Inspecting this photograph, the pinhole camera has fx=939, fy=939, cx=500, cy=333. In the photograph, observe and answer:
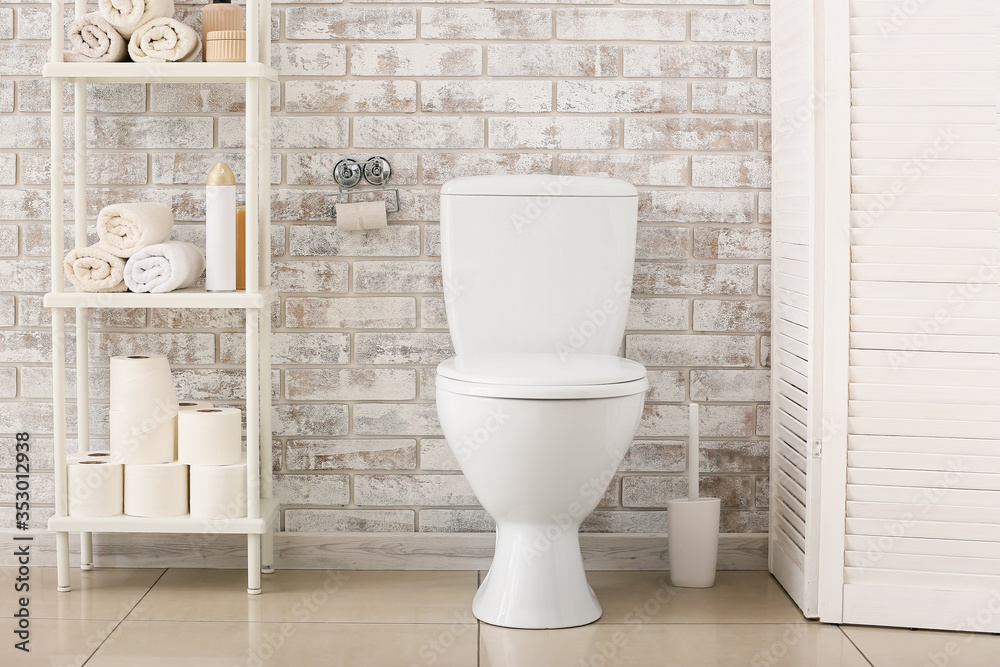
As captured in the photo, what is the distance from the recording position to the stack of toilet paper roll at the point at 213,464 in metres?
1.84

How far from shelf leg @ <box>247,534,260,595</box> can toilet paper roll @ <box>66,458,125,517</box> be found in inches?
11.2

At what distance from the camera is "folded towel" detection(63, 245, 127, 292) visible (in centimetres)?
178

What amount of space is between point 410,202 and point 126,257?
585 mm

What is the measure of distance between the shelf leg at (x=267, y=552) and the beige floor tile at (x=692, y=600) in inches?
26.9

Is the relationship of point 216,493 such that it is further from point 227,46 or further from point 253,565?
point 227,46

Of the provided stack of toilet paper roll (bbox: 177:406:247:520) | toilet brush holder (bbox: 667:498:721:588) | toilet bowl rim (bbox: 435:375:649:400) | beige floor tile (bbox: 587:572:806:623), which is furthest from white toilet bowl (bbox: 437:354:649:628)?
stack of toilet paper roll (bbox: 177:406:247:520)

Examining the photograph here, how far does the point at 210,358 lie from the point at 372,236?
1.45 feet

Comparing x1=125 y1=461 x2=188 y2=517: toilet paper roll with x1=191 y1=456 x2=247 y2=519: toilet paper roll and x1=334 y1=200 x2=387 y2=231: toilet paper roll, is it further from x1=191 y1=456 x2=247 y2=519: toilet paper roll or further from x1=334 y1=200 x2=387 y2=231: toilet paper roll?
x1=334 y1=200 x2=387 y2=231: toilet paper roll

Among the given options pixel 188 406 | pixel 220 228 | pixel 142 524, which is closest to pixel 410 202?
pixel 220 228

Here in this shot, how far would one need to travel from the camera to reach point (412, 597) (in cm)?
189

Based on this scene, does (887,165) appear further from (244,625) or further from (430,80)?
(244,625)

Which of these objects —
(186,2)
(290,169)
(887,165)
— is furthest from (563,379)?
(186,2)

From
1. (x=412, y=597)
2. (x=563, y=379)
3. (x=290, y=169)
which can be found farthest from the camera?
(x=290, y=169)

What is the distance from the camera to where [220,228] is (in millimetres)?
1812
